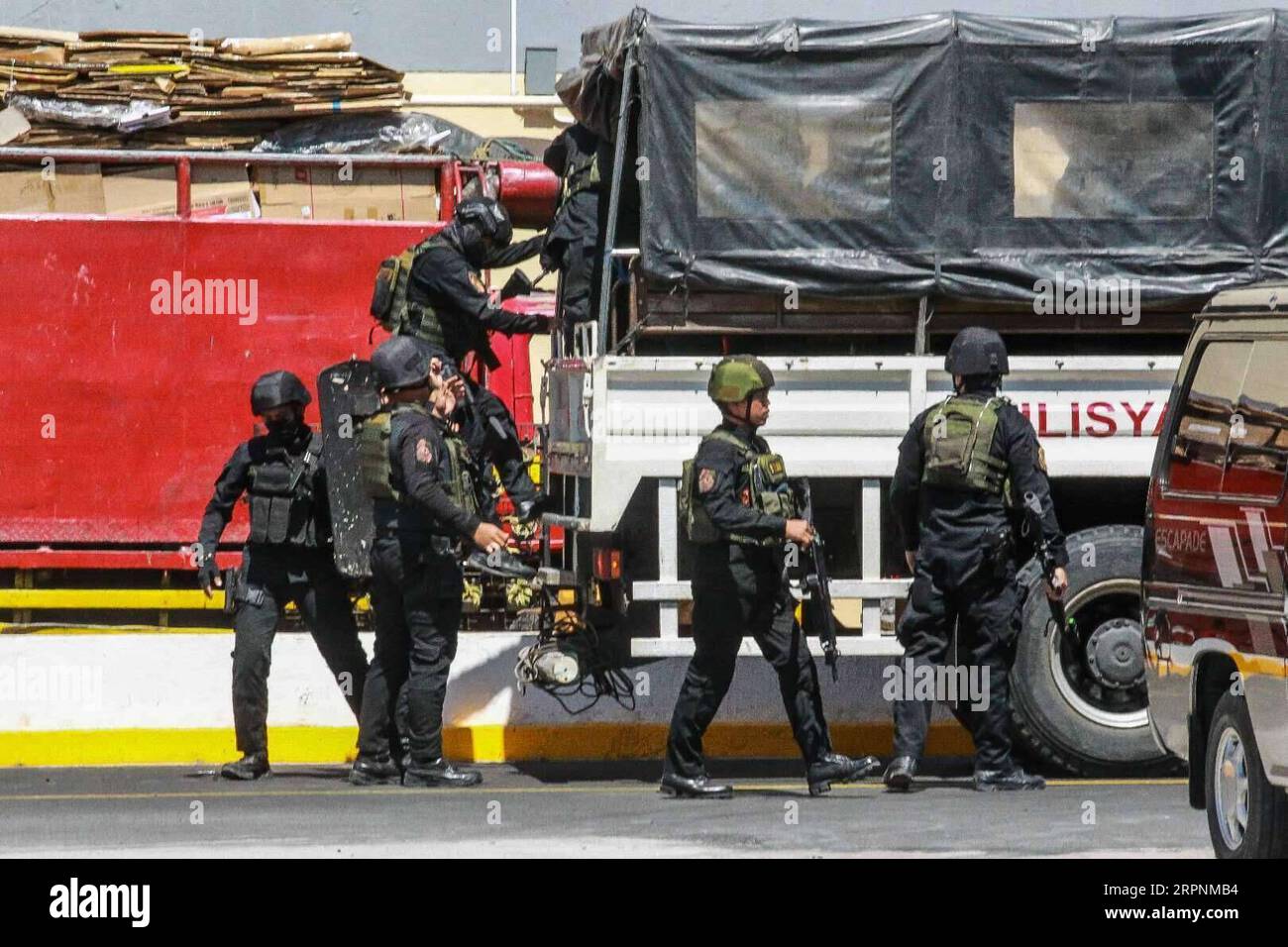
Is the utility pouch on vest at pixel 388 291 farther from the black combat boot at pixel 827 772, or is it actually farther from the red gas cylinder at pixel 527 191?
the black combat boot at pixel 827 772

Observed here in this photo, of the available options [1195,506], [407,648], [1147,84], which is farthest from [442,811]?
[1147,84]

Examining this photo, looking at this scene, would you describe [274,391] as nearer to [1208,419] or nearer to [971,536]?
[971,536]

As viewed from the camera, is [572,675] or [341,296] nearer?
[572,675]

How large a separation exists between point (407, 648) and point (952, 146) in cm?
325

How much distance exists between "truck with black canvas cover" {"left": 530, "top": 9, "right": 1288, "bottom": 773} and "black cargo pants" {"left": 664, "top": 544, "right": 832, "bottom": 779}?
36 cm

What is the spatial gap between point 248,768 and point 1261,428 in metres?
5.22

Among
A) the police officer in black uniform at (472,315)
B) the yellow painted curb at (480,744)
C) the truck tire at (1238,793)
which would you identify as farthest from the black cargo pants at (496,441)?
the truck tire at (1238,793)

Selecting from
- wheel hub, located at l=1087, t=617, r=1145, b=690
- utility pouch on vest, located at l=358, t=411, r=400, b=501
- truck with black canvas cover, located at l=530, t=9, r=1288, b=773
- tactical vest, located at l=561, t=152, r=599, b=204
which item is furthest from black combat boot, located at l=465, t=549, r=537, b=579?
wheel hub, located at l=1087, t=617, r=1145, b=690

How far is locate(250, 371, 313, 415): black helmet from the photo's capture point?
1037 centimetres

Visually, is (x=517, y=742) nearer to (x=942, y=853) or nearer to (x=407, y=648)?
(x=407, y=648)

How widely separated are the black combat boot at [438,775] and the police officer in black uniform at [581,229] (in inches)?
89.2

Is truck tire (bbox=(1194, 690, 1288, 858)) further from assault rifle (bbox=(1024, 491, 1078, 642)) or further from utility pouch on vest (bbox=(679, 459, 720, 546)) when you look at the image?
utility pouch on vest (bbox=(679, 459, 720, 546))

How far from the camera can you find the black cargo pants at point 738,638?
9359mm
